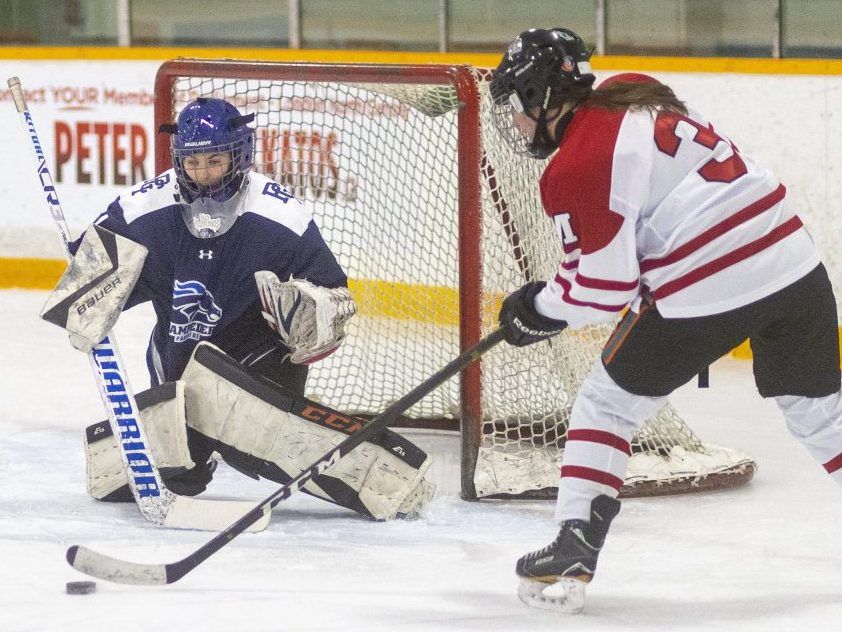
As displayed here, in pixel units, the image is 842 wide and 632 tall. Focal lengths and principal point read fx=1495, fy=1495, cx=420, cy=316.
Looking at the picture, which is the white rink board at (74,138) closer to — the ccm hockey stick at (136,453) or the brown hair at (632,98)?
the ccm hockey stick at (136,453)

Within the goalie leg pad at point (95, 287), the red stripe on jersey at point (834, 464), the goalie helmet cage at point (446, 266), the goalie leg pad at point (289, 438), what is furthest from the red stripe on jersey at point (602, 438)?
the goalie leg pad at point (95, 287)

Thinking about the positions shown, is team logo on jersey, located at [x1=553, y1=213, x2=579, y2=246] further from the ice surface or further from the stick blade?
the stick blade

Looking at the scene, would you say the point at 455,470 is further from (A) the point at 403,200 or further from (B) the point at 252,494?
(A) the point at 403,200

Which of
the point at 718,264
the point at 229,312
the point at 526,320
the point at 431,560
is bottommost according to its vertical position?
the point at 431,560

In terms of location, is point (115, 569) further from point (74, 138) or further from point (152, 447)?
point (74, 138)

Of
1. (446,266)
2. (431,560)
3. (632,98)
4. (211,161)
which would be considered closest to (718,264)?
(632,98)

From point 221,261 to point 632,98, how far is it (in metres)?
1.08

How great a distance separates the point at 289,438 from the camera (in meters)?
3.11

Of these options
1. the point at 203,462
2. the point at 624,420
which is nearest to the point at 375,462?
the point at 203,462

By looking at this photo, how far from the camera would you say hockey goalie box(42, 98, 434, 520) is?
309 cm

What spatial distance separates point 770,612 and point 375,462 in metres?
0.92

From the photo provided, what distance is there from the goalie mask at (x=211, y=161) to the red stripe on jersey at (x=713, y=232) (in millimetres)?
1014

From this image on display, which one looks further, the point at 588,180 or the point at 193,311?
Answer: the point at 193,311

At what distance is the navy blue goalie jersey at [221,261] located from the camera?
3.15 m
